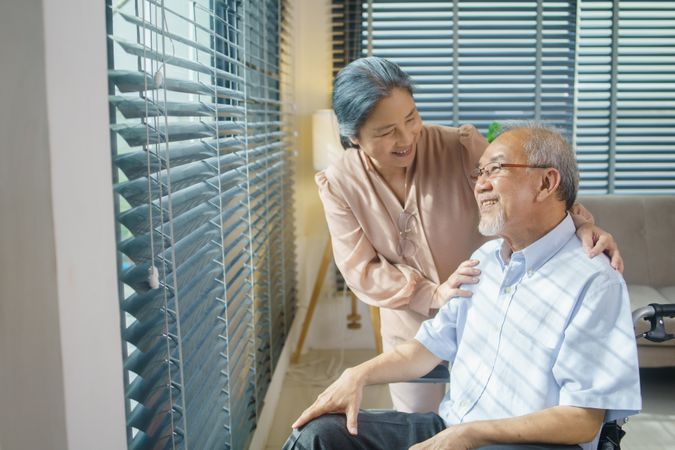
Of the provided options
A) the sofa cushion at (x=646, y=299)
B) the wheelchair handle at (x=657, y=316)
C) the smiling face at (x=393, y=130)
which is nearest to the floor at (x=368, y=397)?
the sofa cushion at (x=646, y=299)

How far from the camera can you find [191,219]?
159 cm

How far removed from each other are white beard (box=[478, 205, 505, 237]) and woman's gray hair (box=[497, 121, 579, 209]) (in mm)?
141

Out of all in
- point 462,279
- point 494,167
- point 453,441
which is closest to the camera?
point 453,441

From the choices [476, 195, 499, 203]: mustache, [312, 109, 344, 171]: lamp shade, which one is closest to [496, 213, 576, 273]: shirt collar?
[476, 195, 499, 203]: mustache

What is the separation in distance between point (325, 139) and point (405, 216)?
1.93m

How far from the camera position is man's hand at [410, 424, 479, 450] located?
1453 mm

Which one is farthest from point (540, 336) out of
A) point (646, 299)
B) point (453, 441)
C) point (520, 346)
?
point (646, 299)

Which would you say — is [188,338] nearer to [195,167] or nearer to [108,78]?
[195,167]

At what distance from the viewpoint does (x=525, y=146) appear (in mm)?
1667

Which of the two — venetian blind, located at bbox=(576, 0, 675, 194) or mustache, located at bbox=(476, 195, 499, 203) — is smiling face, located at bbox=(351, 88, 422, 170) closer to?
mustache, located at bbox=(476, 195, 499, 203)

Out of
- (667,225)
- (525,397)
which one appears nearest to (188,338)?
(525,397)

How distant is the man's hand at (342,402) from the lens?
159 cm

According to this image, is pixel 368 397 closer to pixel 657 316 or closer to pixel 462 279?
pixel 657 316

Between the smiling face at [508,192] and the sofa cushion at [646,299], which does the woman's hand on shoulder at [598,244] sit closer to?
the smiling face at [508,192]
